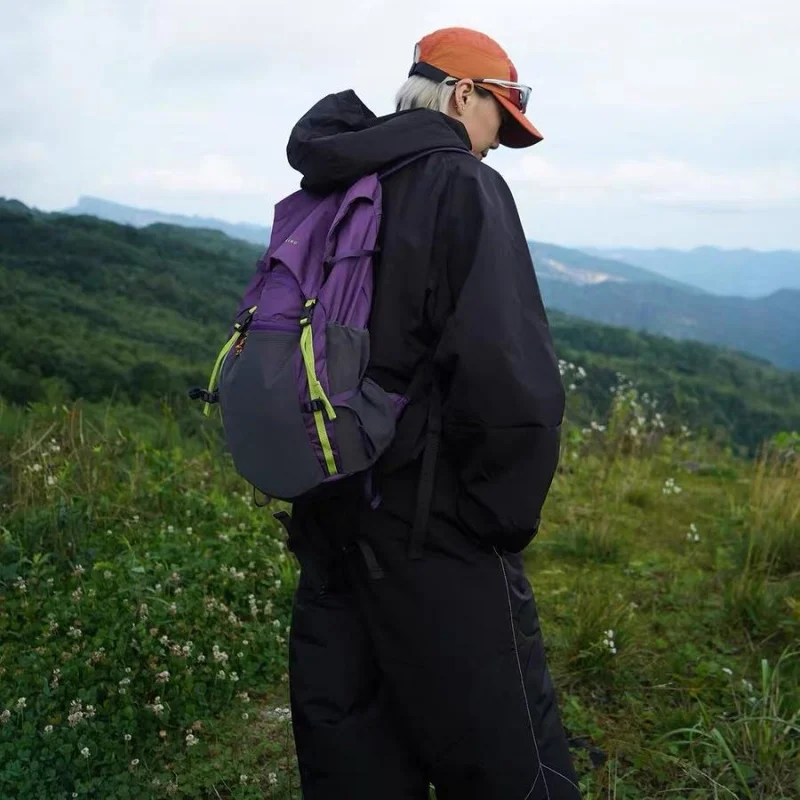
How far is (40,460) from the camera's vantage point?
163 inches

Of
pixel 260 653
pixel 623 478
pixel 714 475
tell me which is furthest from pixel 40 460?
pixel 714 475

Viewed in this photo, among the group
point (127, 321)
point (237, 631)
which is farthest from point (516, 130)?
point (127, 321)

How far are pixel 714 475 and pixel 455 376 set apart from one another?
550cm

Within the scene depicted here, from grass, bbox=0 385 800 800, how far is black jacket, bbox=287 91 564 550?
1373 millimetres

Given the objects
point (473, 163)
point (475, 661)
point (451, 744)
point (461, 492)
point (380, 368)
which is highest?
point (473, 163)

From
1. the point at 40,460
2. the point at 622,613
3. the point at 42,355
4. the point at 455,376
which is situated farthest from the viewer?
the point at 42,355

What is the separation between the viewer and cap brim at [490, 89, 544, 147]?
5.83 feet

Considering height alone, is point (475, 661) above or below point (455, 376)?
below

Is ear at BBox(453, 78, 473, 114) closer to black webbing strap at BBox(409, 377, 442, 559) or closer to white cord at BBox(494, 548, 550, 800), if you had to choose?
black webbing strap at BBox(409, 377, 442, 559)

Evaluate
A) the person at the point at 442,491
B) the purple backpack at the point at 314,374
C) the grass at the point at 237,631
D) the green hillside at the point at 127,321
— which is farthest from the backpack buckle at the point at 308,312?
the green hillside at the point at 127,321

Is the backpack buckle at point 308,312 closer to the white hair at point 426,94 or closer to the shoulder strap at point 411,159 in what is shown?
the shoulder strap at point 411,159

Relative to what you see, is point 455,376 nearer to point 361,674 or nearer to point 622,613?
point 361,674

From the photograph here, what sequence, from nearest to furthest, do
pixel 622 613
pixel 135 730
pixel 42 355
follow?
1. pixel 135 730
2. pixel 622 613
3. pixel 42 355

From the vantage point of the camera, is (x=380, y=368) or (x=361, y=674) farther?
(x=361, y=674)
